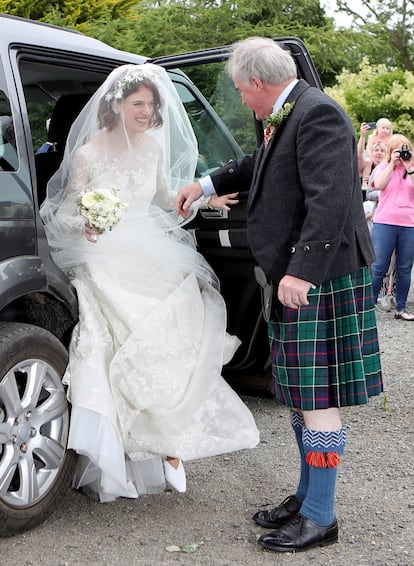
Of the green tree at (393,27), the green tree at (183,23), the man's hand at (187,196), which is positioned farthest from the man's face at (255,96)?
the green tree at (393,27)

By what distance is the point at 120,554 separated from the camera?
308 cm

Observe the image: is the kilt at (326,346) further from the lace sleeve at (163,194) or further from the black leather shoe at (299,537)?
the lace sleeve at (163,194)

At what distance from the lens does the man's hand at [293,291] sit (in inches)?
114

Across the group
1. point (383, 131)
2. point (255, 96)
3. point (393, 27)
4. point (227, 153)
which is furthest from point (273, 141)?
point (393, 27)

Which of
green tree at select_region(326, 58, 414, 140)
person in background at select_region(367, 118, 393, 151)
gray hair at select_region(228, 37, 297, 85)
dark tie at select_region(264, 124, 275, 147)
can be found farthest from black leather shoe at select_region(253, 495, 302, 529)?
green tree at select_region(326, 58, 414, 140)

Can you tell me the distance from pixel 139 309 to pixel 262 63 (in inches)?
46.0

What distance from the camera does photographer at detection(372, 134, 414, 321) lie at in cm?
795

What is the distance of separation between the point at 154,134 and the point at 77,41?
0.57 metres

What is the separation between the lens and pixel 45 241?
3.30 metres

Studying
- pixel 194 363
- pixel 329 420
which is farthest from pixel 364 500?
pixel 194 363

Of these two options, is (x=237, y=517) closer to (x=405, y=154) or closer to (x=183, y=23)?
(x=405, y=154)

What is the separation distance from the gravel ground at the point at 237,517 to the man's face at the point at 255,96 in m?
1.73

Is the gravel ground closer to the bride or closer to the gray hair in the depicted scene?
the bride

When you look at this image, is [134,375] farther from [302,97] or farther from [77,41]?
A: [77,41]
